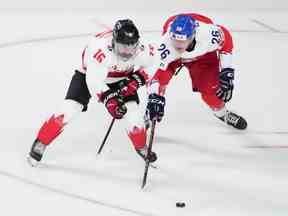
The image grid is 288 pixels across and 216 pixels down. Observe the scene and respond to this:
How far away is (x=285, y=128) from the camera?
5551 millimetres

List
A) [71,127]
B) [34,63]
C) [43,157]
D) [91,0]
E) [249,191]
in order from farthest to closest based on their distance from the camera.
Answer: [91,0] → [34,63] → [71,127] → [43,157] → [249,191]

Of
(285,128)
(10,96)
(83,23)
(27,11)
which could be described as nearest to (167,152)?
(285,128)

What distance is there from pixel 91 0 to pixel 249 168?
15.8 ft

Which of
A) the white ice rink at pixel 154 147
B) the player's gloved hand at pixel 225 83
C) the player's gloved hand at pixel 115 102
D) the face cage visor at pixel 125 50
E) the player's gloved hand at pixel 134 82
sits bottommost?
the white ice rink at pixel 154 147

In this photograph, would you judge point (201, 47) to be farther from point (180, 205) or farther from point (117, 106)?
point (180, 205)

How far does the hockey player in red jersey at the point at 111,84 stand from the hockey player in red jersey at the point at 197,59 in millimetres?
135

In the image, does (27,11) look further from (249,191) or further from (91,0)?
(249,191)

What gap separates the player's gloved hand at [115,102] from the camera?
4.40m

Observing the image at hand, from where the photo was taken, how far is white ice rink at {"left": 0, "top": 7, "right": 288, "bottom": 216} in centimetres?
416

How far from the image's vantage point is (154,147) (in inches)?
200

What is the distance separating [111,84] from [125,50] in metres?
0.40

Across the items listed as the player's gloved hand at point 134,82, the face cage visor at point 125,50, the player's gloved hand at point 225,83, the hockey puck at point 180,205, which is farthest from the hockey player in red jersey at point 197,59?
the hockey puck at point 180,205

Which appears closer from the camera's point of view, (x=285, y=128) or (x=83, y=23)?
(x=285, y=128)

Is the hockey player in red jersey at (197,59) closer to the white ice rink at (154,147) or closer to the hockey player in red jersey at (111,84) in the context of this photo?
the hockey player in red jersey at (111,84)
